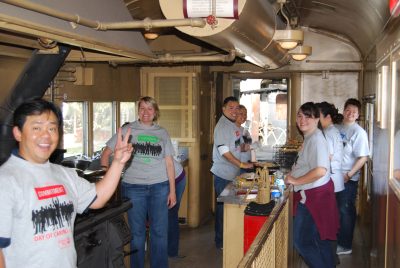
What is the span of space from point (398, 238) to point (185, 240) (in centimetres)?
397

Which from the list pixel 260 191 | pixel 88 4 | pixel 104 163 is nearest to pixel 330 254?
pixel 260 191

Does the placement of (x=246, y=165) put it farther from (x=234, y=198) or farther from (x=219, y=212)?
(x=234, y=198)

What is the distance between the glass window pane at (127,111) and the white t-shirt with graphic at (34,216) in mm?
4589

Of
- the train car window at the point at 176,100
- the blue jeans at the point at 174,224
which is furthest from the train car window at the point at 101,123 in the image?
the blue jeans at the point at 174,224

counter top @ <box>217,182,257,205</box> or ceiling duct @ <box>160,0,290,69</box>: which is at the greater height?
ceiling duct @ <box>160,0,290,69</box>

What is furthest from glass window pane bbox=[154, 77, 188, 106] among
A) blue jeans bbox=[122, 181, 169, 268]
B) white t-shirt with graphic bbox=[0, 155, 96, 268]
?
white t-shirt with graphic bbox=[0, 155, 96, 268]

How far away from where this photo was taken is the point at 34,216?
2355mm

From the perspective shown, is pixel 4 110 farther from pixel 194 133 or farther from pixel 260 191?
pixel 194 133

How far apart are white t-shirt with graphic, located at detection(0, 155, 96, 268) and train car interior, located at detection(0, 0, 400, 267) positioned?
2.49 ft

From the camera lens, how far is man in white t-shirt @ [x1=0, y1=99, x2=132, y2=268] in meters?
2.30

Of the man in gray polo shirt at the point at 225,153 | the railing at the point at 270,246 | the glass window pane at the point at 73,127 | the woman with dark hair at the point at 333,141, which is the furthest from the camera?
the man in gray polo shirt at the point at 225,153

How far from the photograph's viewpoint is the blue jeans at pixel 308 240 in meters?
4.57

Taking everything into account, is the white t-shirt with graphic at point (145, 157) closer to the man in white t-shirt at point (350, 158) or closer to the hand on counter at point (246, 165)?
the hand on counter at point (246, 165)

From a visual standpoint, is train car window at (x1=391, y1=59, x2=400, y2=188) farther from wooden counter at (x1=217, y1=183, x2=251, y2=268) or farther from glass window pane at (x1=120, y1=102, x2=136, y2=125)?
glass window pane at (x1=120, y1=102, x2=136, y2=125)
